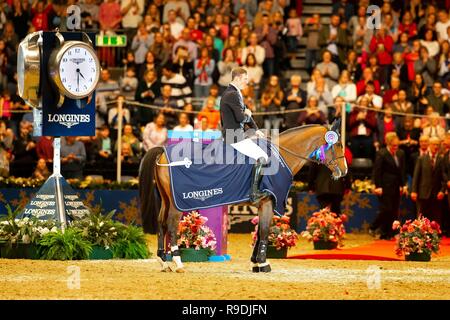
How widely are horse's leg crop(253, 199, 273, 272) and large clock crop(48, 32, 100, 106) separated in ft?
11.5

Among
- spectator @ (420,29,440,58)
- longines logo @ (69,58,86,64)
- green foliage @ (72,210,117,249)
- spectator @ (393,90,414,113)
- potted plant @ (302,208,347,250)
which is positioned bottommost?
potted plant @ (302,208,347,250)

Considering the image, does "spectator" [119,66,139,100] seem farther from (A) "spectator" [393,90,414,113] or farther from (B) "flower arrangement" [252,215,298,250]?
(B) "flower arrangement" [252,215,298,250]

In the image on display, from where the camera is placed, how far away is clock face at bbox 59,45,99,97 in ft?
54.1

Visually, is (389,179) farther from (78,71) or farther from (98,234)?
(78,71)

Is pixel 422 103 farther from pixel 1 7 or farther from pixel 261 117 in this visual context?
pixel 1 7

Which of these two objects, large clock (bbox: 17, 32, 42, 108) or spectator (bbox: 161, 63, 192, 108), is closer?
large clock (bbox: 17, 32, 42, 108)

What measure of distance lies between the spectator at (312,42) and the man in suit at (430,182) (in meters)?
5.10

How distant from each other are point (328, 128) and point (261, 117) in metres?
7.64

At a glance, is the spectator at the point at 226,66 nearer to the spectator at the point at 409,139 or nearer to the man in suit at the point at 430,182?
the spectator at the point at 409,139

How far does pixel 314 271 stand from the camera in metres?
15.2

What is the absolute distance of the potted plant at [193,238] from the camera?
16.5m

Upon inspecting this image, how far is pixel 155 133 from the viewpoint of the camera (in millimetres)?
22719

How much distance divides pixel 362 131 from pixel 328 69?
2451 millimetres

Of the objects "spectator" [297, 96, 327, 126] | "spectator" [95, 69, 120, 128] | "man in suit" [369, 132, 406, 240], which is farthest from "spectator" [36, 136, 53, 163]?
"man in suit" [369, 132, 406, 240]
